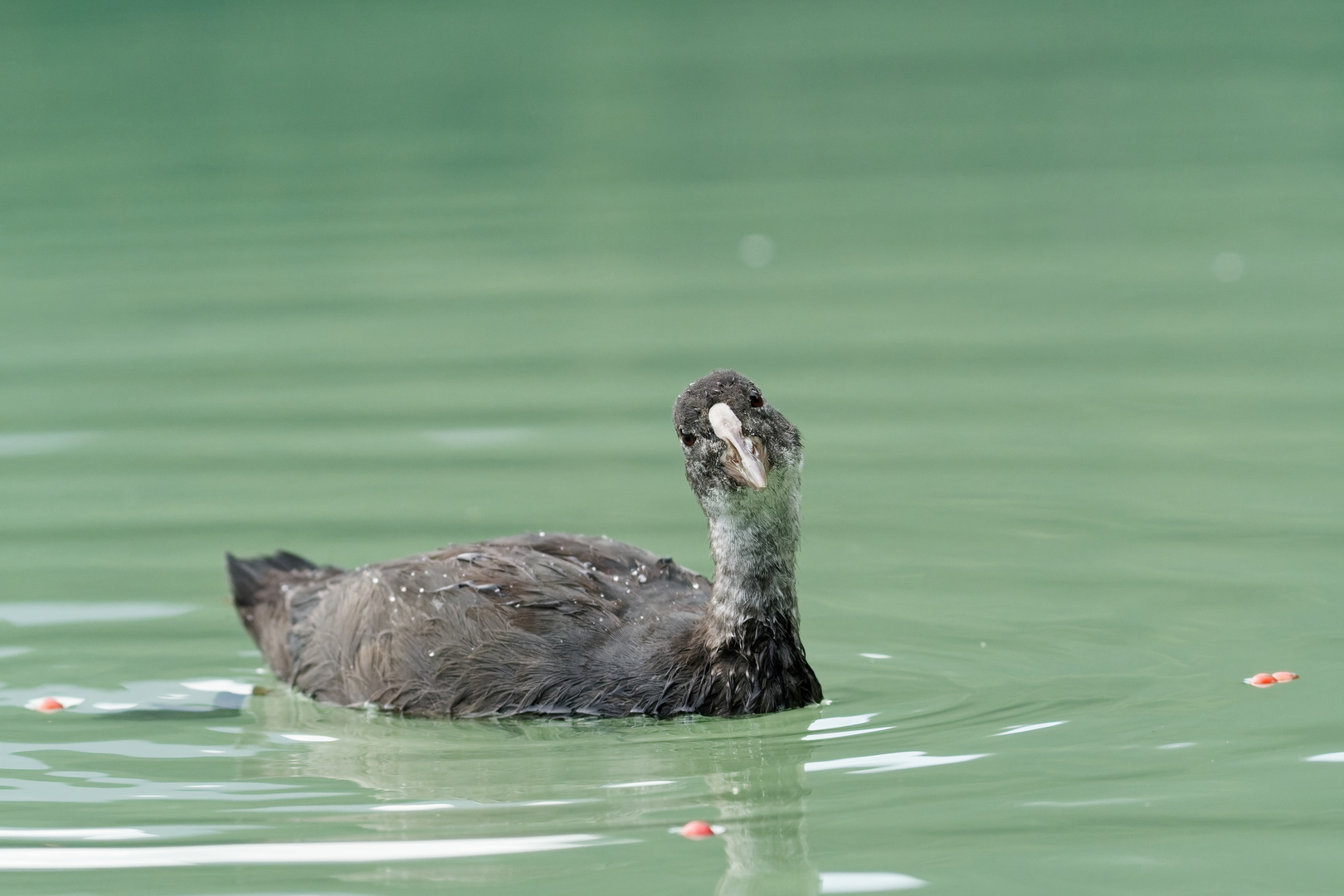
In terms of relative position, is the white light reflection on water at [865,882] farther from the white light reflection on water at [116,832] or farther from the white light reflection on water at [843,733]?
the white light reflection on water at [116,832]

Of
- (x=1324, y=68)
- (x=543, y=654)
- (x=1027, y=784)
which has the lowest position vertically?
(x=1027, y=784)

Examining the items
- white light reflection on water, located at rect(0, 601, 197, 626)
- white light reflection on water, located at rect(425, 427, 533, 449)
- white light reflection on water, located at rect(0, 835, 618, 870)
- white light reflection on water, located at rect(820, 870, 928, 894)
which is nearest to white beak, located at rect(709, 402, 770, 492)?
white light reflection on water, located at rect(0, 835, 618, 870)

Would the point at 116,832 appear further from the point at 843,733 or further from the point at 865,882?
the point at 843,733

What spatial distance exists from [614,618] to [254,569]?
1.81m

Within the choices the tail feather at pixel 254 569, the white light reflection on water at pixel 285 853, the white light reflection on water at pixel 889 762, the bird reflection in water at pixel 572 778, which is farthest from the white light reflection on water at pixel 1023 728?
the tail feather at pixel 254 569

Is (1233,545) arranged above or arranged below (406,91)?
below

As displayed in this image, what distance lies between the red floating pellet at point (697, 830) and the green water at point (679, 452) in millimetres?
83

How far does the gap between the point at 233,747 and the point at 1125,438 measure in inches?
189

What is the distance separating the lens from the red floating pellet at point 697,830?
5.79 m

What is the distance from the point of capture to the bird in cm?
679

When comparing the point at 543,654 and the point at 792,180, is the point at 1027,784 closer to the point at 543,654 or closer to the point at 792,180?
the point at 543,654

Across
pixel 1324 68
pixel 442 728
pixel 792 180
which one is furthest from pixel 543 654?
pixel 1324 68

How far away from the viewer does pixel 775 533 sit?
6965 mm

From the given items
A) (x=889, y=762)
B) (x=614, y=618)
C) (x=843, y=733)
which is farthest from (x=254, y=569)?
(x=889, y=762)
